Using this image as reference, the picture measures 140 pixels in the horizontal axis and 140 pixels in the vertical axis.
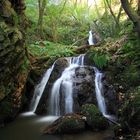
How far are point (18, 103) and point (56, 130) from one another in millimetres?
3004

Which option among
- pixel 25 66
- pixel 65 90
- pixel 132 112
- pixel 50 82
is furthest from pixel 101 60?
pixel 132 112

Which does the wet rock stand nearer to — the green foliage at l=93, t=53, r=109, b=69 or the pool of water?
the pool of water

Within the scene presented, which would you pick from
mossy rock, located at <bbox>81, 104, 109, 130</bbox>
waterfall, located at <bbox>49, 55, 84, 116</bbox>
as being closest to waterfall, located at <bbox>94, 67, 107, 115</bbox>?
waterfall, located at <bbox>49, 55, 84, 116</bbox>

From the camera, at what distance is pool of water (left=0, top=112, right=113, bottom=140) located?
9.34 m

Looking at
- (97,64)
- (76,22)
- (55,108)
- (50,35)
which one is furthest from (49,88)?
(76,22)

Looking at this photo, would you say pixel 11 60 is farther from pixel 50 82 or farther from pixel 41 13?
pixel 41 13

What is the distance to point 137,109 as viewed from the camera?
29.1ft

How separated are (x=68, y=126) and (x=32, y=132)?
51.3 inches

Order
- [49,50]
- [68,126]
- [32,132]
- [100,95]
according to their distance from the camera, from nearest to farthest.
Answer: [68,126], [32,132], [100,95], [49,50]

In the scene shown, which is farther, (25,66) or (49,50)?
(49,50)

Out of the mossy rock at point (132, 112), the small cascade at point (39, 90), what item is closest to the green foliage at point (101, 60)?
the small cascade at point (39, 90)

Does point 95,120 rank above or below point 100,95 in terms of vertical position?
below

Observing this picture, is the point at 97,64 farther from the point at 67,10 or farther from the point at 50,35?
the point at 67,10

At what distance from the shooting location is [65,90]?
1269 centimetres
